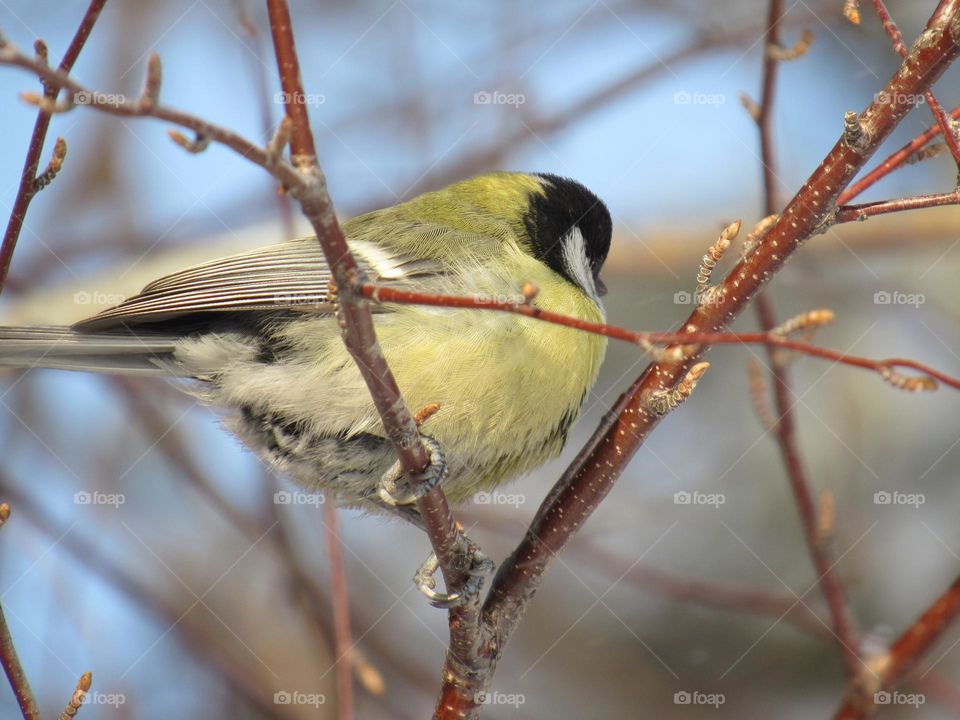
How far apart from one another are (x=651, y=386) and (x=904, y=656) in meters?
0.92

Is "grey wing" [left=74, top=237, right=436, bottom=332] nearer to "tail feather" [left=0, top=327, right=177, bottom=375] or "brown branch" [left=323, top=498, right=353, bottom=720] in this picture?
"tail feather" [left=0, top=327, right=177, bottom=375]

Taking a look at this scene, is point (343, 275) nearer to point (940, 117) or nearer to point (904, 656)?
point (940, 117)

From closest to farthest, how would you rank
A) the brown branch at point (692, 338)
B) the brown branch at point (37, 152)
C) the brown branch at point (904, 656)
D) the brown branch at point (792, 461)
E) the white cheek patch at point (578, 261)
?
the brown branch at point (692, 338), the brown branch at point (37, 152), the brown branch at point (904, 656), the brown branch at point (792, 461), the white cheek patch at point (578, 261)

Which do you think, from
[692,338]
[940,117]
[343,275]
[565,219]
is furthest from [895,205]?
[565,219]

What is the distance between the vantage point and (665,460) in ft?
15.5

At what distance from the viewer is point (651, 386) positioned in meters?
2.20

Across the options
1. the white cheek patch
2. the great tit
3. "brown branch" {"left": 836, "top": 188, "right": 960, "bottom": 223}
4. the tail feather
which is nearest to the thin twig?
"brown branch" {"left": 836, "top": 188, "right": 960, "bottom": 223}

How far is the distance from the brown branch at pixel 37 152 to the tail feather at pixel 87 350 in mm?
827

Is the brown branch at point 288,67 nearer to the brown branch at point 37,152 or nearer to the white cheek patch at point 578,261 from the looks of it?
the brown branch at point 37,152

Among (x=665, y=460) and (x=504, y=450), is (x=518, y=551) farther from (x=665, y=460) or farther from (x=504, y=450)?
(x=665, y=460)

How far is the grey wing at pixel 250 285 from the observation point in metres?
2.47

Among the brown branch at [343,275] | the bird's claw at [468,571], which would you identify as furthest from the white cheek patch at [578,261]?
the brown branch at [343,275]

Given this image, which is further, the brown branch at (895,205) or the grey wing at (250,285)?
the grey wing at (250,285)

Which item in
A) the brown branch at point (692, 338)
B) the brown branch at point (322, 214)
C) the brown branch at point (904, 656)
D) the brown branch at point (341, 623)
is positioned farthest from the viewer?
the brown branch at point (341, 623)
